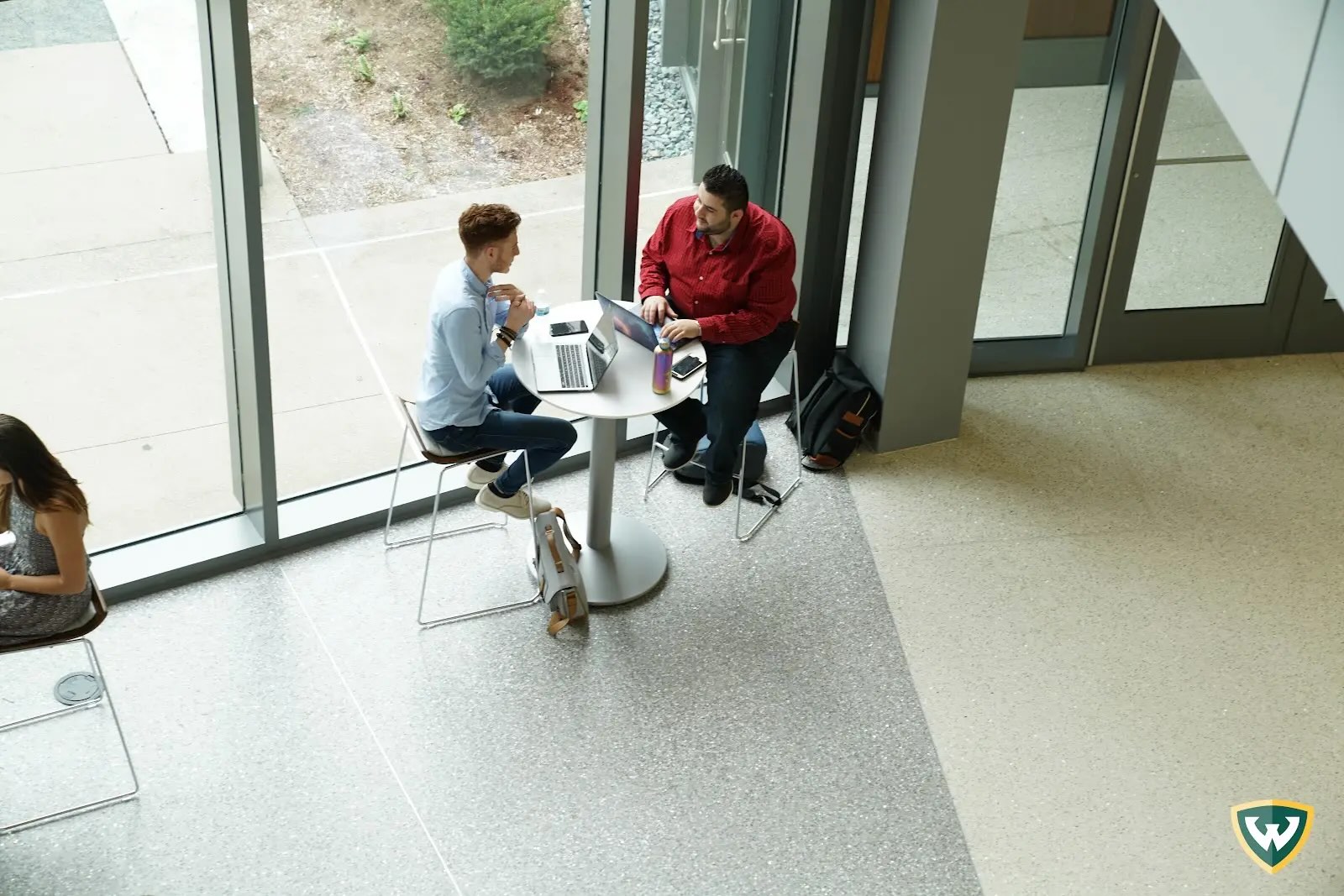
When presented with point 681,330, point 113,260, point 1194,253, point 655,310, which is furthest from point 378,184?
point 1194,253

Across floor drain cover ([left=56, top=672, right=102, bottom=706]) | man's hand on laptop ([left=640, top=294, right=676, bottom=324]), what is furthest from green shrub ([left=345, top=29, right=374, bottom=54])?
floor drain cover ([left=56, top=672, right=102, bottom=706])

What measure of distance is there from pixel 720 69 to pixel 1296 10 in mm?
3315

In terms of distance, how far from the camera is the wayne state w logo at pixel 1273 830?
14.2 ft

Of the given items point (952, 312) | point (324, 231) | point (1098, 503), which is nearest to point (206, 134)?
point (324, 231)

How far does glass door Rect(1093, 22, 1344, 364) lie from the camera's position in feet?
20.3

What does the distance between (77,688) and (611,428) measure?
1.95 meters

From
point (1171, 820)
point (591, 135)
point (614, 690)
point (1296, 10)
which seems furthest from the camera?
point (591, 135)

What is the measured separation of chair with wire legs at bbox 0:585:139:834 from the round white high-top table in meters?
1.53

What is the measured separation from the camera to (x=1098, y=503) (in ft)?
19.2

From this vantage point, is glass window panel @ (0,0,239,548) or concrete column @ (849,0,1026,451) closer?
glass window panel @ (0,0,239,548)

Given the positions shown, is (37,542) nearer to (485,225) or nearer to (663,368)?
(485,225)

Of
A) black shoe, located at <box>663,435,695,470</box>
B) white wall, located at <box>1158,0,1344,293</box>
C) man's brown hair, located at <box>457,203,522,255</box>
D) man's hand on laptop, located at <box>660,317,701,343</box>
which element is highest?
white wall, located at <box>1158,0,1344,293</box>

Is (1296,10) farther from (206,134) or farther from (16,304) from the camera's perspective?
(16,304)

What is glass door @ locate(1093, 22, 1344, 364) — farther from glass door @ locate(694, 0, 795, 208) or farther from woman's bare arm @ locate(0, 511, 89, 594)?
woman's bare arm @ locate(0, 511, 89, 594)
